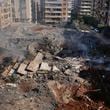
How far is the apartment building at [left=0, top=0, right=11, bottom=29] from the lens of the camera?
52625 millimetres

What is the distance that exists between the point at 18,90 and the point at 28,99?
1.65 m

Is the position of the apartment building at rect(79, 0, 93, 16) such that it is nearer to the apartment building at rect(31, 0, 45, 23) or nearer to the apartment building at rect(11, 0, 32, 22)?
the apartment building at rect(31, 0, 45, 23)

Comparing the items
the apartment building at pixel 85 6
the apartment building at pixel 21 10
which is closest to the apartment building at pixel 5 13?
the apartment building at pixel 21 10

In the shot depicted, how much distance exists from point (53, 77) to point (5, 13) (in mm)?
39646

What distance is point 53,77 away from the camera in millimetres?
18484

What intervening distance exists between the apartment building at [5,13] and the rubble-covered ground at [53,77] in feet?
81.5

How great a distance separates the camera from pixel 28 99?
15203 mm

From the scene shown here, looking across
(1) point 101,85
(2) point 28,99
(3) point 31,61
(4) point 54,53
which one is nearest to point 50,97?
(2) point 28,99

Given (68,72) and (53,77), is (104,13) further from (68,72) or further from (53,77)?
(53,77)

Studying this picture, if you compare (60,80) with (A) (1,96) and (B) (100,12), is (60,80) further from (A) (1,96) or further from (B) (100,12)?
(B) (100,12)

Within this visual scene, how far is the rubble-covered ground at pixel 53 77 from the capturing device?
15.2 meters

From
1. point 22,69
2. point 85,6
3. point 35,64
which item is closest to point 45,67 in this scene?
point 35,64

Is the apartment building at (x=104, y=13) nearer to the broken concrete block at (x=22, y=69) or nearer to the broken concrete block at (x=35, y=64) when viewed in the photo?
the broken concrete block at (x=35, y=64)

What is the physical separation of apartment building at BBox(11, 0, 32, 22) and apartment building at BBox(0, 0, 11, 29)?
3613mm
